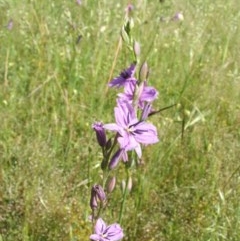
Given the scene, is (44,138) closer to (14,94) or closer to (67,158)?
(67,158)

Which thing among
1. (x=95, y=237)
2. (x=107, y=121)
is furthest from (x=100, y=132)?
(x=107, y=121)

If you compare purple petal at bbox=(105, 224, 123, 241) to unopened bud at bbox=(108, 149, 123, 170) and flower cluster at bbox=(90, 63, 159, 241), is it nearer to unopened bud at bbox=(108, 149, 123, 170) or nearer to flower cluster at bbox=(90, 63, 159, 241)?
flower cluster at bbox=(90, 63, 159, 241)

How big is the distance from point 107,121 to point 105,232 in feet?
4.70

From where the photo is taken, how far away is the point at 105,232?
1471 mm

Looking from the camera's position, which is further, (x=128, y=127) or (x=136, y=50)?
(x=136, y=50)

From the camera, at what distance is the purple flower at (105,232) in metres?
1.44

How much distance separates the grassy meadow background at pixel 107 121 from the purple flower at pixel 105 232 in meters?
0.44

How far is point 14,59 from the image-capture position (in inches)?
138

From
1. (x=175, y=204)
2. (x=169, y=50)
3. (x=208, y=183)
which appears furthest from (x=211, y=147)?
(x=169, y=50)

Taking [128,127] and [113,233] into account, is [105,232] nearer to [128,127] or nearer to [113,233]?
[113,233]

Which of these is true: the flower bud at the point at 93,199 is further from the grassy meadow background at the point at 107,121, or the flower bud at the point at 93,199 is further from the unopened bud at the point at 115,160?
the grassy meadow background at the point at 107,121

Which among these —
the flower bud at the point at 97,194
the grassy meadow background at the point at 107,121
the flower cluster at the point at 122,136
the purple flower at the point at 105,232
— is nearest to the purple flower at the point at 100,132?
the flower cluster at the point at 122,136

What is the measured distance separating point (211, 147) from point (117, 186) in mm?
507

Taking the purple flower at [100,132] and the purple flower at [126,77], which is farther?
the purple flower at [126,77]
